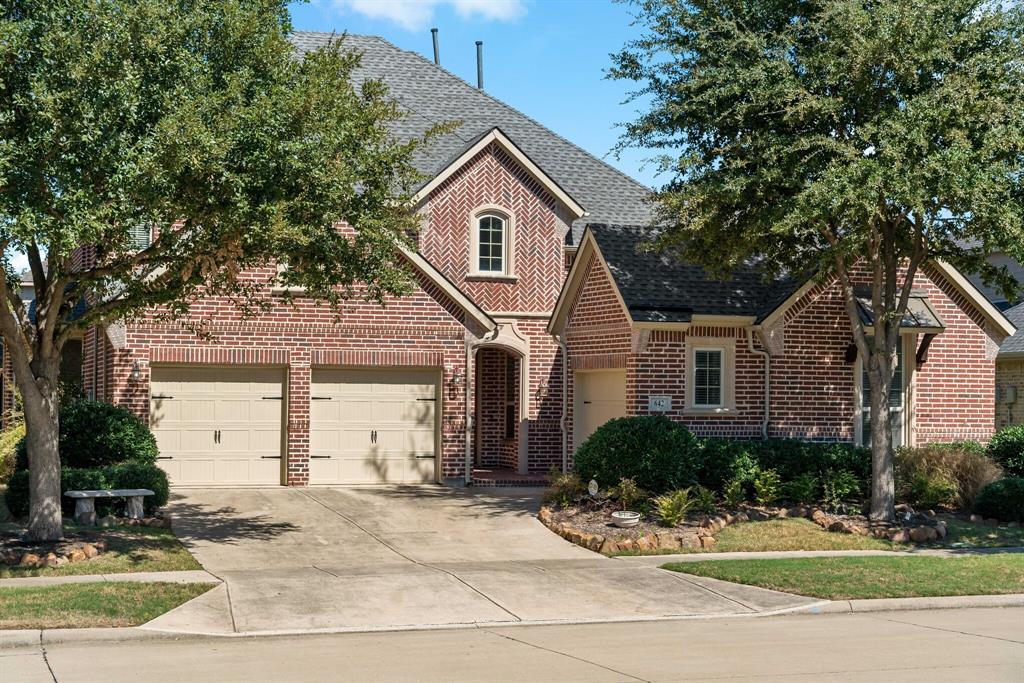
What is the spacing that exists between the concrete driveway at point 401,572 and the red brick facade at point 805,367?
3435 mm

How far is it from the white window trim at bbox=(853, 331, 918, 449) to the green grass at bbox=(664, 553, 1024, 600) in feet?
21.4

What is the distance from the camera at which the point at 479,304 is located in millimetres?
25438

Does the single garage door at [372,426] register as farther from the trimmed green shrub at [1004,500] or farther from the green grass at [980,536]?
the trimmed green shrub at [1004,500]

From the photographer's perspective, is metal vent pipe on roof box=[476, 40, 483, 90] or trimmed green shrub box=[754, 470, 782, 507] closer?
trimmed green shrub box=[754, 470, 782, 507]

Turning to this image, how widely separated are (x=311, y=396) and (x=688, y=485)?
7.22m

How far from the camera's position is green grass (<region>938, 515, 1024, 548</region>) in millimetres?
17344

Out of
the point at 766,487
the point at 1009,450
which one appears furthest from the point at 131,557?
the point at 1009,450

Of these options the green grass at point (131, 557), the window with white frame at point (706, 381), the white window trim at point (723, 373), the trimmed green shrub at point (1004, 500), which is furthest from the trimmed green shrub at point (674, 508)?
the green grass at point (131, 557)

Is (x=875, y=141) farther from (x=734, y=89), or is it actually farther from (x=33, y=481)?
(x=33, y=481)

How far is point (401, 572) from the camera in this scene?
14.7 m

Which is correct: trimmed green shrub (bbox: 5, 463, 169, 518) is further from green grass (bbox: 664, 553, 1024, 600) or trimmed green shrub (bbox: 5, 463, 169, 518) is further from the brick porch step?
green grass (bbox: 664, 553, 1024, 600)

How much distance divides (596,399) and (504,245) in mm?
4224

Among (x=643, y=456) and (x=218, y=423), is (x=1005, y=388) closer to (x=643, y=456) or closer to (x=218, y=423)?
(x=643, y=456)

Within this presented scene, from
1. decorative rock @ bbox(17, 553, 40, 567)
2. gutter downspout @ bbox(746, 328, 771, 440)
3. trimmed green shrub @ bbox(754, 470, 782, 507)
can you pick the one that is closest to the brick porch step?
gutter downspout @ bbox(746, 328, 771, 440)
